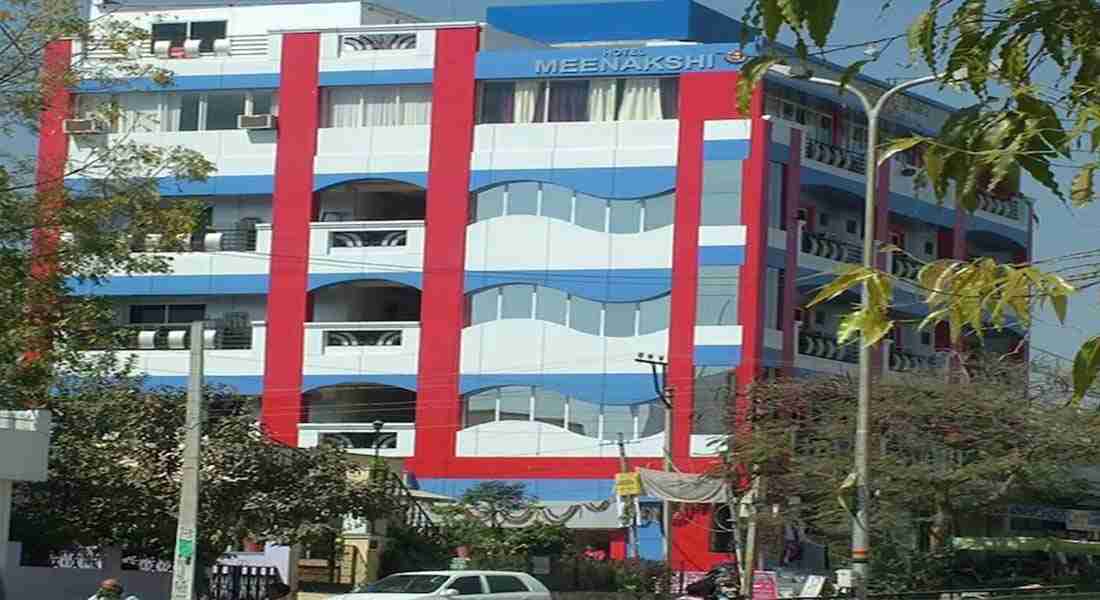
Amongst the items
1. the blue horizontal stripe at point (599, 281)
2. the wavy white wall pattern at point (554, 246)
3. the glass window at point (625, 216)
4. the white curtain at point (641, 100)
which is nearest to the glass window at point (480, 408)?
the blue horizontal stripe at point (599, 281)

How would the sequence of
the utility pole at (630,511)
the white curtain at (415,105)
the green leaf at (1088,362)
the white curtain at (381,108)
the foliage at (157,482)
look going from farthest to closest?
the white curtain at (381,108) < the white curtain at (415,105) < the utility pole at (630,511) < the foliage at (157,482) < the green leaf at (1088,362)

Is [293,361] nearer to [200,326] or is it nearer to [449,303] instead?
[449,303]

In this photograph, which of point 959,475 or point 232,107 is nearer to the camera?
point 959,475

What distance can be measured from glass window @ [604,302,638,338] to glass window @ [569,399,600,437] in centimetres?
214

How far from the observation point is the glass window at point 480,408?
188ft

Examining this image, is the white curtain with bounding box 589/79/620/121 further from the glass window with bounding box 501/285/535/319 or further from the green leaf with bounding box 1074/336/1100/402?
the green leaf with bounding box 1074/336/1100/402

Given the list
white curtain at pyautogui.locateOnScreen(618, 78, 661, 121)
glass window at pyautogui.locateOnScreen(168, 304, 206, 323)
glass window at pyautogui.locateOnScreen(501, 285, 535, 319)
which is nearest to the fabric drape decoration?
white curtain at pyautogui.locateOnScreen(618, 78, 661, 121)

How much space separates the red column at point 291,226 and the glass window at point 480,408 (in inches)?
208

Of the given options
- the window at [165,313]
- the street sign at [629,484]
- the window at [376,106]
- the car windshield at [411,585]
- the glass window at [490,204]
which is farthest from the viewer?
the window at [165,313]

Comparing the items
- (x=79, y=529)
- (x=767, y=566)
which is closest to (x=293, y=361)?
(x=767, y=566)

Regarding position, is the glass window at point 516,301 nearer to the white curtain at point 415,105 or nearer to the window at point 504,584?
the white curtain at point 415,105

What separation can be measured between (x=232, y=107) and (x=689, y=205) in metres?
14.9

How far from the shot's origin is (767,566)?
5056 centimetres

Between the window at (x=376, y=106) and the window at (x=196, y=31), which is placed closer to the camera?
the window at (x=376, y=106)
